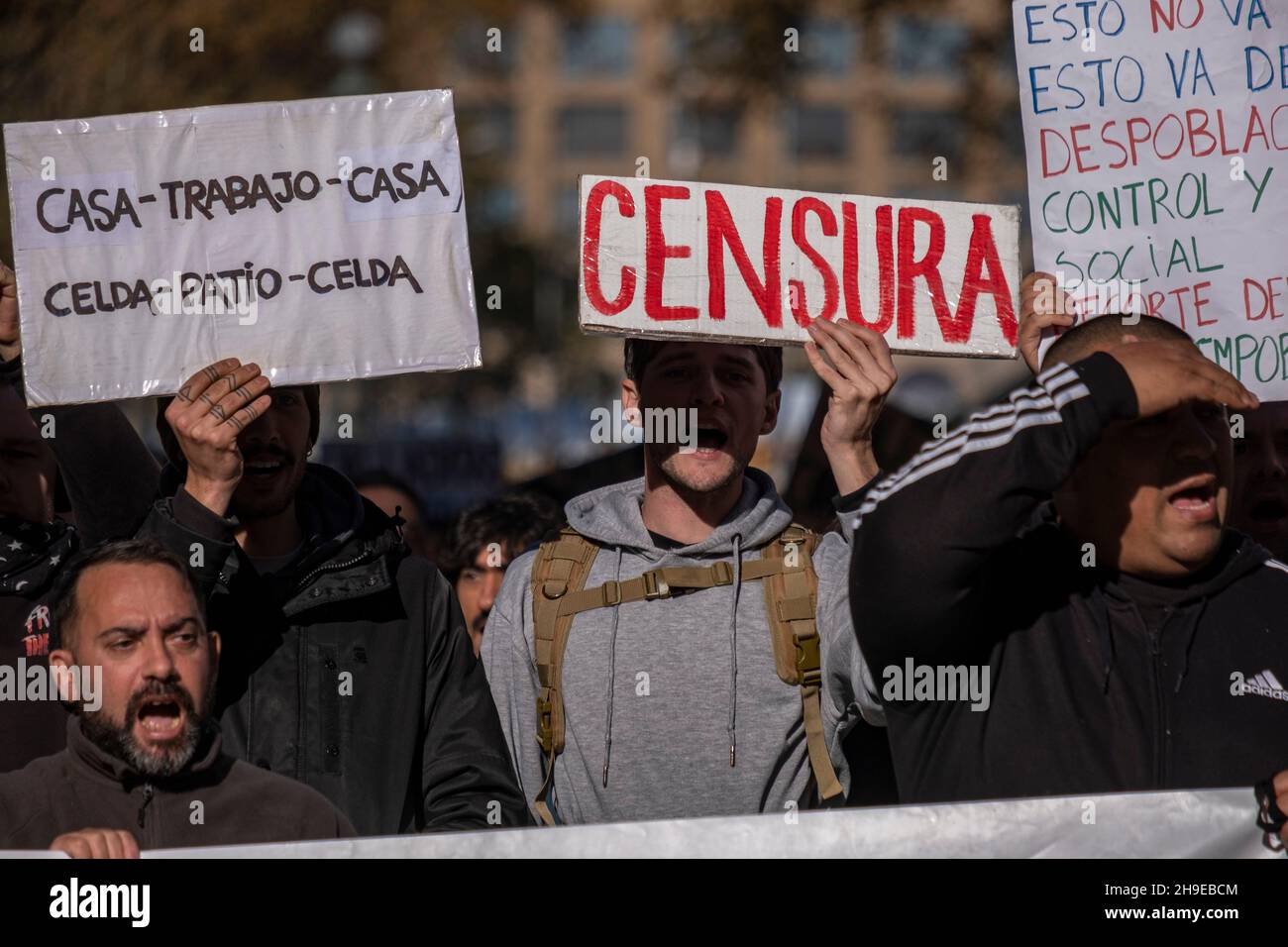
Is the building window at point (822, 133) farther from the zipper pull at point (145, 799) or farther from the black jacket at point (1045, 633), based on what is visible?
the zipper pull at point (145, 799)

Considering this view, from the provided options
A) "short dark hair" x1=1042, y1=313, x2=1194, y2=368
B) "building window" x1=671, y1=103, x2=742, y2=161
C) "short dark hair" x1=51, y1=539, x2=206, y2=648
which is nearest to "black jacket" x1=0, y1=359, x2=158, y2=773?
"short dark hair" x1=51, y1=539, x2=206, y2=648

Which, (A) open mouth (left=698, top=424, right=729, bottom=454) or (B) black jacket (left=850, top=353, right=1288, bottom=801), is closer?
(B) black jacket (left=850, top=353, right=1288, bottom=801)

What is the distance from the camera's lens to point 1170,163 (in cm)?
410

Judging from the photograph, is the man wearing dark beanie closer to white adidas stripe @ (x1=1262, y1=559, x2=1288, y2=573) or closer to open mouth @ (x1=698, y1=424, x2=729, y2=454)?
open mouth @ (x1=698, y1=424, x2=729, y2=454)

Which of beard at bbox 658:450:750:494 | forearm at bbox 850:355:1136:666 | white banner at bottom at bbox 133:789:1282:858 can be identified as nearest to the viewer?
forearm at bbox 850:355:1136:666

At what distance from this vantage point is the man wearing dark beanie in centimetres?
362

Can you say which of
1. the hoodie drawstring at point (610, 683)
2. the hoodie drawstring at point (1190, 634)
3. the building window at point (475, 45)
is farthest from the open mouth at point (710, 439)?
the building window at point (475, 45)

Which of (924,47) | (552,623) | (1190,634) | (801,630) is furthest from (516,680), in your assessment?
(924,47)

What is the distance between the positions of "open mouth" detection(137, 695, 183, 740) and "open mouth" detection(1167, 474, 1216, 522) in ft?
6.13

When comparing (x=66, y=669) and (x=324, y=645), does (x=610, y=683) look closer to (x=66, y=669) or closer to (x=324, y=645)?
(x=324, y=645)

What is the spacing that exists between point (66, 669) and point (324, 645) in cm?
54

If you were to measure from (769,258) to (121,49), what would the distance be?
11.1m

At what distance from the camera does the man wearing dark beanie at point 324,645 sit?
362 cm
